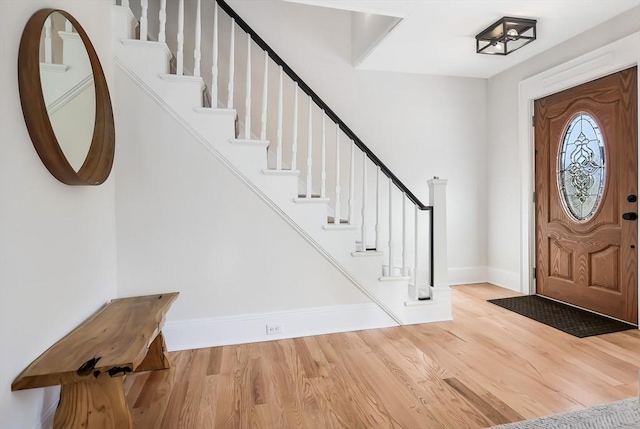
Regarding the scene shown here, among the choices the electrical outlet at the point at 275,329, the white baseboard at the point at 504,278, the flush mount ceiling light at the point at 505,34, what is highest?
the flush mount ceiling light at the point at 505,34

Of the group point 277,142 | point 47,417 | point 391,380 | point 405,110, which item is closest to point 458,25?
point 405,110

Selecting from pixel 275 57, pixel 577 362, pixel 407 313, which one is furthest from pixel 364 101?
pixel 577 362

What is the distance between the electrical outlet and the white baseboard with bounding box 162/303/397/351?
17mm

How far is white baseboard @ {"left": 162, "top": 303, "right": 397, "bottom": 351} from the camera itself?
2.30 meters

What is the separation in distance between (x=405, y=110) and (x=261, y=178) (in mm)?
2299

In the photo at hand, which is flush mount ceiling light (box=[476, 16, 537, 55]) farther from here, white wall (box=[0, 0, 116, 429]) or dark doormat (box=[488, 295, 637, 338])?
white wall (box=[0, 0, 116, 429])

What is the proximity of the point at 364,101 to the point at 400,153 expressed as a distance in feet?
2.46

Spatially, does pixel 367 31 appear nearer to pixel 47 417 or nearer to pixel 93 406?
pixel 93 406

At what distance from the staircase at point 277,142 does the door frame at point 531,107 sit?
1.41 meters

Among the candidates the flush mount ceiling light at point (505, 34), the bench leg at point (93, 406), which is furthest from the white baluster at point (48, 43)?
the flush mount ceiling light at point (505, 34)

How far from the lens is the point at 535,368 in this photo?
78.2 inches

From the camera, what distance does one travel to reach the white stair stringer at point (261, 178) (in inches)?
87.2

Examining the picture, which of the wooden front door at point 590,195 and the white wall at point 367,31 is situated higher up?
the white wall at point 367,31

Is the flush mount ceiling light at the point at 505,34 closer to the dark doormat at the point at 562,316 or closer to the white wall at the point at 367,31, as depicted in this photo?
the white wall at the point at 367,31
